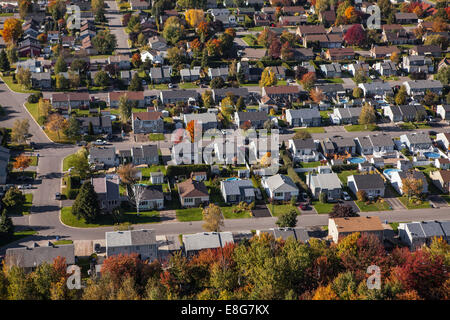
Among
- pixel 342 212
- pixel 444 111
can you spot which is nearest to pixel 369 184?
pixel 342 212

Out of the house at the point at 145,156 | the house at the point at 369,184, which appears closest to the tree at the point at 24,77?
the house at the point at 145,156

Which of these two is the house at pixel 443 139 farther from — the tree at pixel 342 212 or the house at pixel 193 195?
the house at pixel 193 195

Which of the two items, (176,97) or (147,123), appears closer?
(147,123)

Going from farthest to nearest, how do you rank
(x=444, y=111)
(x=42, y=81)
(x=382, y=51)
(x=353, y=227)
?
(x=382, y=51) < (x=42, y=81) < (x=444, y=111) < (x=353, y=227)

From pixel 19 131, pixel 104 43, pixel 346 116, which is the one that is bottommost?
pixel 346 116

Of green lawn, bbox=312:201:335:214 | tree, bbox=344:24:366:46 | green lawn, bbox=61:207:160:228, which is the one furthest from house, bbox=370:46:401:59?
green lawn, bbox=61:207:160:228

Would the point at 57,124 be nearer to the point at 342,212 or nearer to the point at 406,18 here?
the point at 342,212

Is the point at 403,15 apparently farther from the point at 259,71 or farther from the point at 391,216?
the point at 391,216
